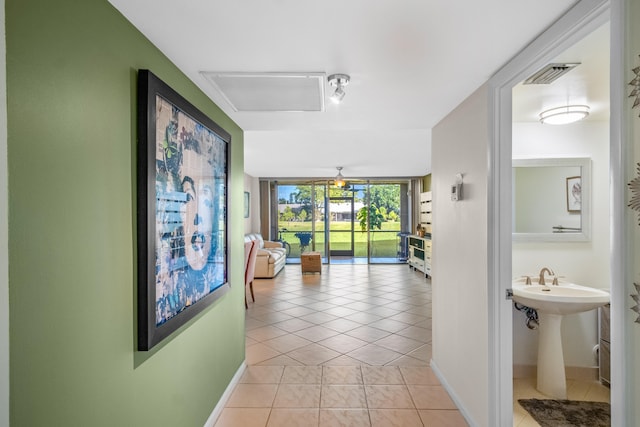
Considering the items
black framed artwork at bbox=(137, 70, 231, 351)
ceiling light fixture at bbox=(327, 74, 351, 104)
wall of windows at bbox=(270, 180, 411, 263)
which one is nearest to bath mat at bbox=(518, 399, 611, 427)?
black framed artwork at bbox=(137, 70, 231, 351)

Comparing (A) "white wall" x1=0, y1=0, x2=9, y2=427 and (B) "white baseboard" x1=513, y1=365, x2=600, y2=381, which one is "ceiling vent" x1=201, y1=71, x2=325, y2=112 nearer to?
(A) "white wall" x1=0, y1=0, x2=9, y2=427

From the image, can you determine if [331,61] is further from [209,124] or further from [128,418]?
[128,418]

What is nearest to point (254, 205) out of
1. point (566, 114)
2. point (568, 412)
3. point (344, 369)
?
point (344, 369)

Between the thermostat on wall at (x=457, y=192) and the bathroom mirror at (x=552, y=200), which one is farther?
the bathroom mirror at (x=552, y=200)

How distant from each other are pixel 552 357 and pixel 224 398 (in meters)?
2.48

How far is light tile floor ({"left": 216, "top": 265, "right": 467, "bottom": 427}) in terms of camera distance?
7.91 ft

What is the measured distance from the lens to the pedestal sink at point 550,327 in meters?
2.41

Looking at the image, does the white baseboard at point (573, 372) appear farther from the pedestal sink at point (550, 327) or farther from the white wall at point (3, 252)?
the white wall at point (3, 252)

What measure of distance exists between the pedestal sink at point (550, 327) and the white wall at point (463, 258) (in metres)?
0.47

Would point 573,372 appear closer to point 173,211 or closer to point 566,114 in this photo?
point 566,114

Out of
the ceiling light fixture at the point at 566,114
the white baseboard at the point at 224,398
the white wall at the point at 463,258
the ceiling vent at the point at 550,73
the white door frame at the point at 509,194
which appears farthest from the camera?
the ceiling light fixture at the point at 566,114

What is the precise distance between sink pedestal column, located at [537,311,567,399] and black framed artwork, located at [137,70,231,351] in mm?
2445

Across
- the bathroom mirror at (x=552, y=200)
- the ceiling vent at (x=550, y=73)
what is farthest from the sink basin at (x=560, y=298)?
the ceiling vent at (x=550, y=73)

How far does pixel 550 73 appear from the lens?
1973 millimetres
